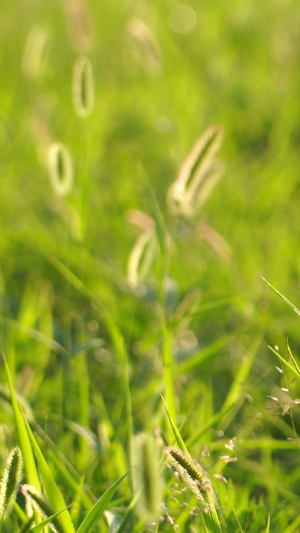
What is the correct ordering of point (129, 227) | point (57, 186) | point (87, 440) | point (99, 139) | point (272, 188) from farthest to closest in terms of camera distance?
1. point (99, 139)
2. point (272, 188)
3. point (129, 227)
4. point (57, 186)
5. point (87, 440)

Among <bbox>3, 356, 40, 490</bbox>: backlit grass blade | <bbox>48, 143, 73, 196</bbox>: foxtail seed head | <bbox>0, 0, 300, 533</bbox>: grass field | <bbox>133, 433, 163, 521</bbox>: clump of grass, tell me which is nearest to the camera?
<bbox>133, 433, 163, 521</bbox>: clump of grass

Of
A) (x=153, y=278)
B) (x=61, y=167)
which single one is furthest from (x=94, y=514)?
(x=153, y=278)

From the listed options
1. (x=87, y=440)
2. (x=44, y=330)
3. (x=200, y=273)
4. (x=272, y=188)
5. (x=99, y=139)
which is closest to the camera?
(x=87, y=440)

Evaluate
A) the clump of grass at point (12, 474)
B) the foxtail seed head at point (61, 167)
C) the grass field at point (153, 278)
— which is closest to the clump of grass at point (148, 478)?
the grass field at point (153, 278)

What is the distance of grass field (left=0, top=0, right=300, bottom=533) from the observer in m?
0.85

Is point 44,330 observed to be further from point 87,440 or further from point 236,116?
point 236,116

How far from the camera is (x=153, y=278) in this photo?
1557 mm

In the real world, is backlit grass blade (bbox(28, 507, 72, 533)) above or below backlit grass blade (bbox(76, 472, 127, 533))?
above

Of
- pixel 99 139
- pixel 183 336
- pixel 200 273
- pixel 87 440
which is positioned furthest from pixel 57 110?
pixel 87 440

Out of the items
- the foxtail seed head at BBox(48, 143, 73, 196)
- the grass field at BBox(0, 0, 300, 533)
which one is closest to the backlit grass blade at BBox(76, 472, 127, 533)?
the grass field at BBox(0, 0, 300, 533)

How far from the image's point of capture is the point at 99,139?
2369 mm

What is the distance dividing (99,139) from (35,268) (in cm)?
81

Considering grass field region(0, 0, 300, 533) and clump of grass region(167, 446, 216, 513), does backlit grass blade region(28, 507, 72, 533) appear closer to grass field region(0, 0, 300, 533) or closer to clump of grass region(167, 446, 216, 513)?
grass field region(0, 0, 300, 533)

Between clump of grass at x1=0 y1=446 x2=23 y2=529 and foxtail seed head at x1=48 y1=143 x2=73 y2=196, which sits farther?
foxtail seed head at x1=48 y1=143 x2=73 y2=196
